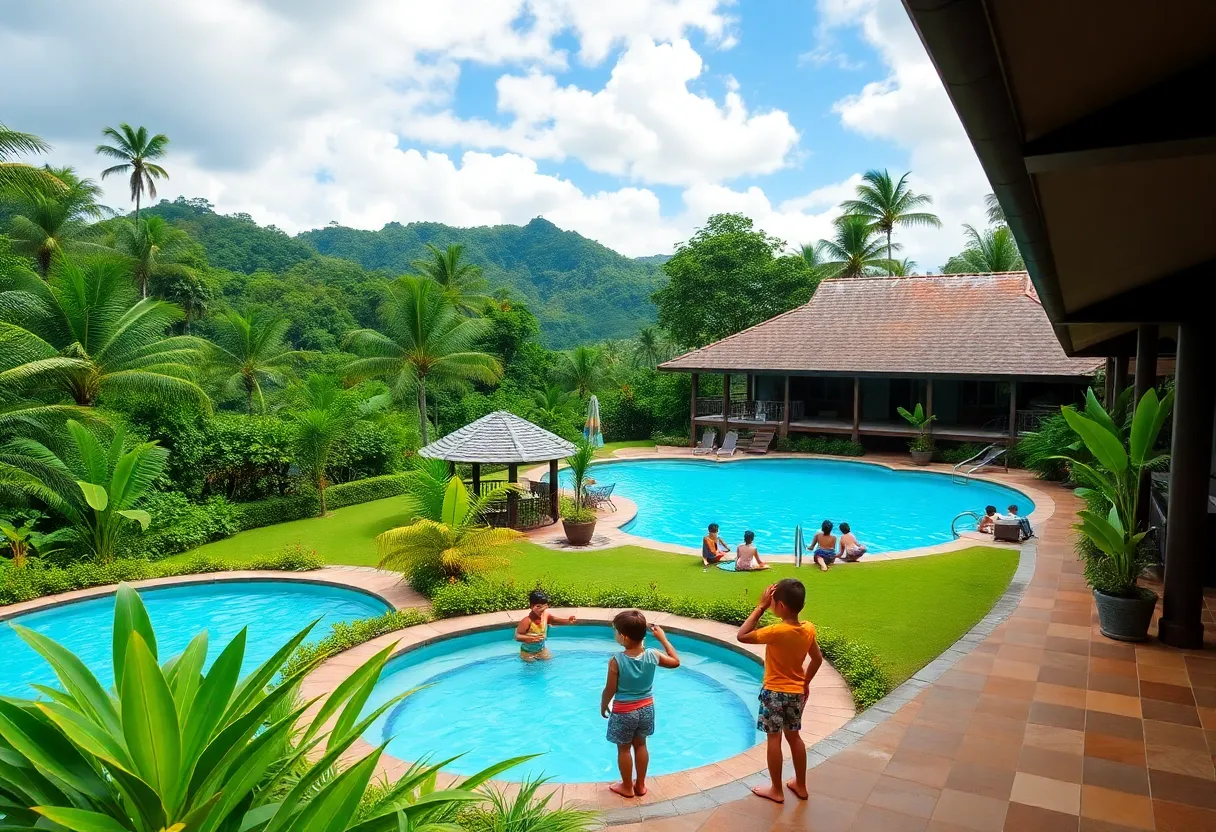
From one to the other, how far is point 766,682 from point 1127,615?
498cm

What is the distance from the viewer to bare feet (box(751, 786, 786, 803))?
493cm

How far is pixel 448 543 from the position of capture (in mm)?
Answer: 10797

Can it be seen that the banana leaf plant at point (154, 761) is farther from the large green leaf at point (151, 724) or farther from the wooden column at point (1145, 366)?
the wooden column at point (1145, 366)

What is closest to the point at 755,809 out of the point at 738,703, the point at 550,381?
the point at 738,703

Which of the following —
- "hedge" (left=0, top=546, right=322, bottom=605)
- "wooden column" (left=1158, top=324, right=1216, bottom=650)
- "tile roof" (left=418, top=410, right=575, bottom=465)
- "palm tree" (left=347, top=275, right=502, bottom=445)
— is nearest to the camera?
"wooden column" (left=1158, top=324, right=1216, bottom=650)

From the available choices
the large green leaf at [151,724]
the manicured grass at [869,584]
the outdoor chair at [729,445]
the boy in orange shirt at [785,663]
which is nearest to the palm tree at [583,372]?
the outdoor chair at [729,445]

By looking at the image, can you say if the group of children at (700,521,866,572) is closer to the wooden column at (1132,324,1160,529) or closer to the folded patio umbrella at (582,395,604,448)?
the wooden column at (1132,324,1160,529)

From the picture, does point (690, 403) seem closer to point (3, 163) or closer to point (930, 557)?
point (930, 557)

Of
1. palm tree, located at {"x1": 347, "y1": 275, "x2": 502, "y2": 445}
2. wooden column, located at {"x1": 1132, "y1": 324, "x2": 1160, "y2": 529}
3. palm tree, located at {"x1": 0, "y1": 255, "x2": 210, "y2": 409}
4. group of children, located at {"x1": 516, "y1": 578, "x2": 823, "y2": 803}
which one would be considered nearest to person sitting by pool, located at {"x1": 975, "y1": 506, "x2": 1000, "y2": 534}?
wooden column, located at {"x1": 1132, "y1": 324, "x2": 1160, "y2": 529}

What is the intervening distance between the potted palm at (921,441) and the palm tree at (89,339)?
18886 millimetres

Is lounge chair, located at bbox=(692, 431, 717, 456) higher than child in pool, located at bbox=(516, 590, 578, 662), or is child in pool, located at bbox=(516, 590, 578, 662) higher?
lounge chair, located at bbox=(692, 431, 717, 456)

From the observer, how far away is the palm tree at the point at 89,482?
12.0 metres

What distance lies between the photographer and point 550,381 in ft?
113

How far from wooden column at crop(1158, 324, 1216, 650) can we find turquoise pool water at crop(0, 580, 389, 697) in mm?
9475
